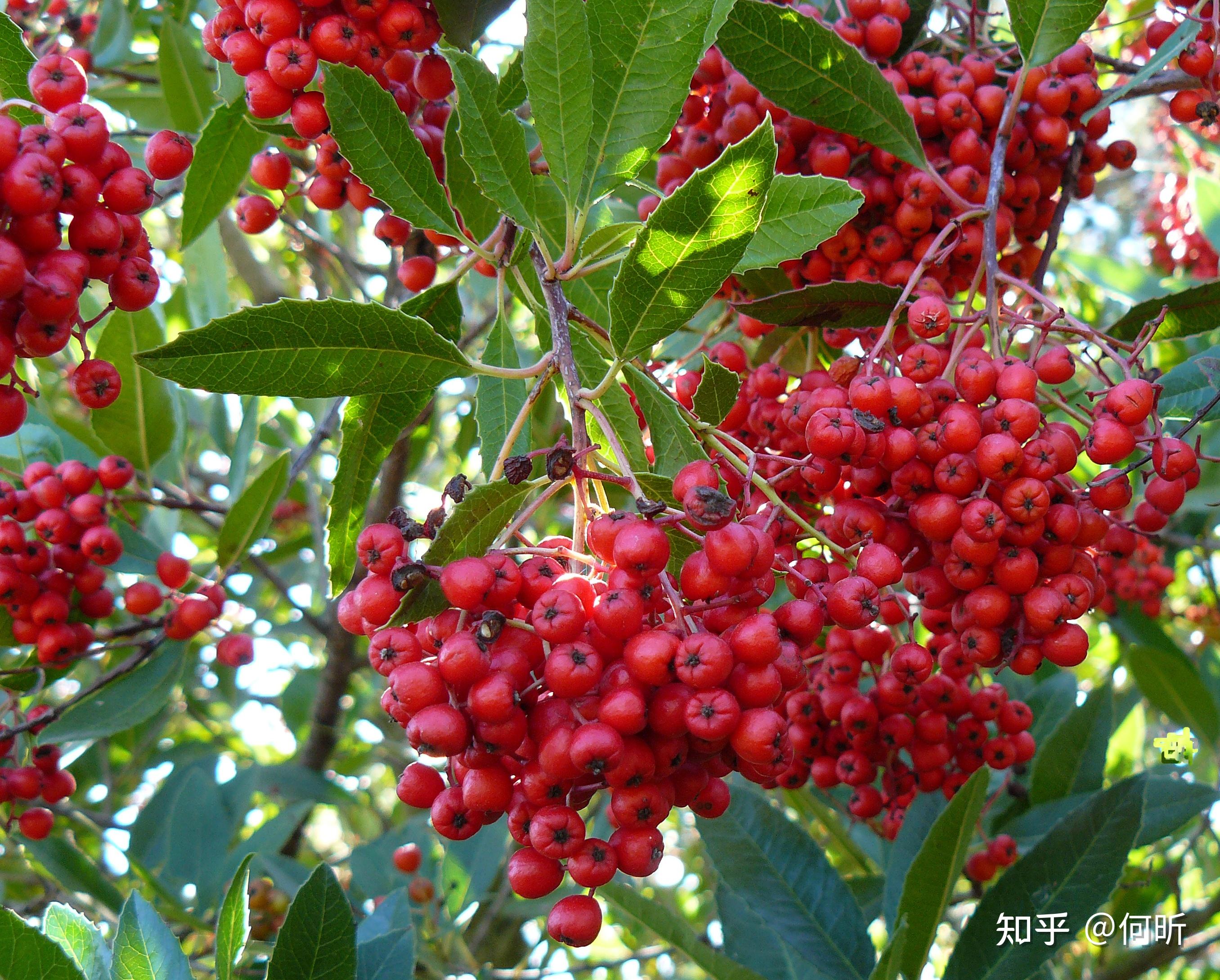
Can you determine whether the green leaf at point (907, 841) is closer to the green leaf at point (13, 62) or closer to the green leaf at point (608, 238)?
the green leaf at point (608, 238)

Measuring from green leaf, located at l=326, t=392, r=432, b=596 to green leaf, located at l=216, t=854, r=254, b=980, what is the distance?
595 mm

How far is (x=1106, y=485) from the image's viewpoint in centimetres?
188

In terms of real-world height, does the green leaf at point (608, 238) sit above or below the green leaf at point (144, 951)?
above

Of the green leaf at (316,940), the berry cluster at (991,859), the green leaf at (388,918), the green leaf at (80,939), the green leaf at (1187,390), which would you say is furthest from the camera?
the berry cluster at (991,859)

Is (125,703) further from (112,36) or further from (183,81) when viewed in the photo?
(112,36)

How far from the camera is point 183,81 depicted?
10.7 ft

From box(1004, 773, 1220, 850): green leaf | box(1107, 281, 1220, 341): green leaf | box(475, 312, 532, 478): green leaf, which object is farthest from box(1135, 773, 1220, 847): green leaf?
box(475, 312, 532, 478): green leaf

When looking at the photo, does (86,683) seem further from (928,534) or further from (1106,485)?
(1106,485)

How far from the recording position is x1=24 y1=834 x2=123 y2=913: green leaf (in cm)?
311

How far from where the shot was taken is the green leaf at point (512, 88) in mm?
2178

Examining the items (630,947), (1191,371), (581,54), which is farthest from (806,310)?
(630,947)

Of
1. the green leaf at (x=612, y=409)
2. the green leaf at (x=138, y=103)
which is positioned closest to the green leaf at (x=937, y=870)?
the green leaf at (x=612, y=409)

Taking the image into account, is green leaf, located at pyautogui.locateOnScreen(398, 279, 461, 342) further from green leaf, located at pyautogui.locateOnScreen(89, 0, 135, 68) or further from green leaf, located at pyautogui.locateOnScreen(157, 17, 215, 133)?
green leaf, located at pyautogui.locateOnScreen(89, 0, 135, 68)

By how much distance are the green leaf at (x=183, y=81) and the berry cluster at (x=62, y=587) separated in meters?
1.10
